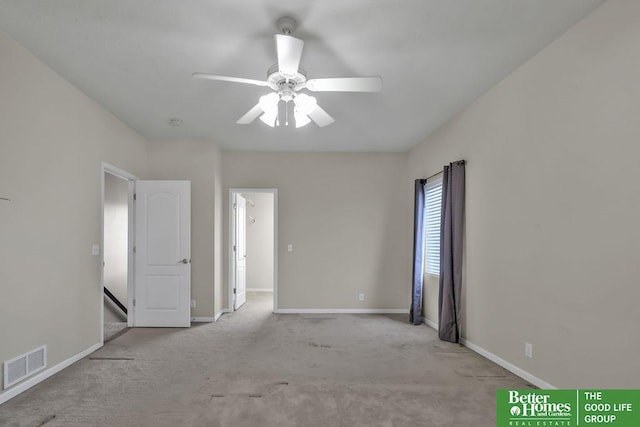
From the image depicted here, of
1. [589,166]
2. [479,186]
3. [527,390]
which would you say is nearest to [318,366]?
[527,390]

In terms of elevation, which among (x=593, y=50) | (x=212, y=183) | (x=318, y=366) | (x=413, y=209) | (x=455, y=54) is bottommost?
(x=318, y=366)

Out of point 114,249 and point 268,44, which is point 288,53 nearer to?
point 268,44

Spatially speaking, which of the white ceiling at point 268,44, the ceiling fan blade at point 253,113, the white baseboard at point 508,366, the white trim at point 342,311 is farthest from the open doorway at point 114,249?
the white baseboard at point 508,366

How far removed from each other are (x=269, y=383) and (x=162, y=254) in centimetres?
268

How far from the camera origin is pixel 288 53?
2143 millimetres

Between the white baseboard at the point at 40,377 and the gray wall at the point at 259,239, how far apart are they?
4.63 m

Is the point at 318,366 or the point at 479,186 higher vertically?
the point at 479,186

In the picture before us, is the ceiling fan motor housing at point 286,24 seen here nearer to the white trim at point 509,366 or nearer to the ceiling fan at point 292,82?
the ceiling fan at point 292,82

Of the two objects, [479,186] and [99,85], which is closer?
[99,85]

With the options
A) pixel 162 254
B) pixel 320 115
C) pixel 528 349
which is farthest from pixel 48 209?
pixel 528 349

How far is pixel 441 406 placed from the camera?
2506 millimetres

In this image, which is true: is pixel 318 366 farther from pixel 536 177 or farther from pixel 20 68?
pixel 20 68

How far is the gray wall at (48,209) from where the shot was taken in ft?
8.46

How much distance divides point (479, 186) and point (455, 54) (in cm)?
148
